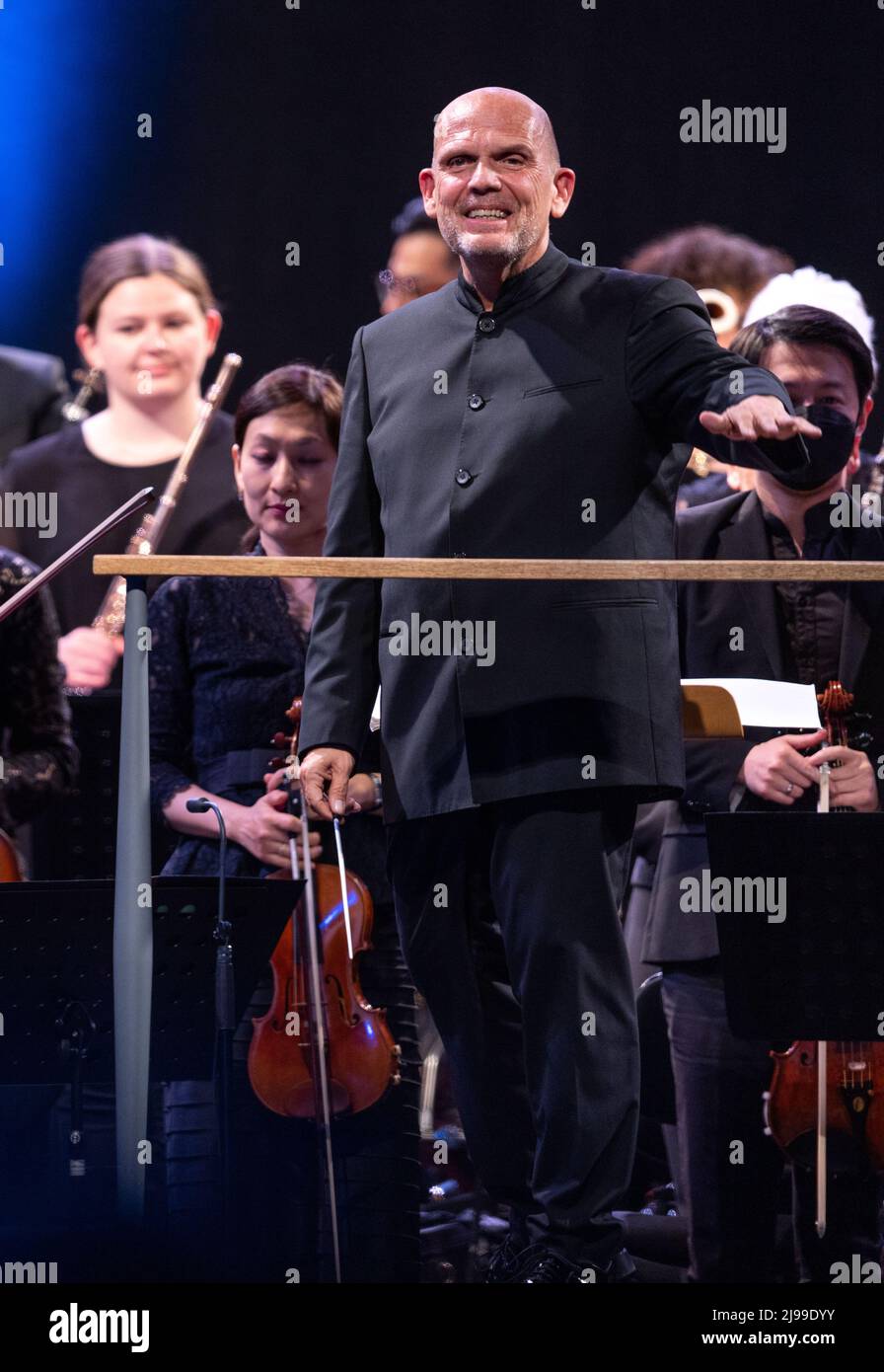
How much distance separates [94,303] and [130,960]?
1.97m

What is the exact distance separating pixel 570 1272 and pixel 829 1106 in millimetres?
718

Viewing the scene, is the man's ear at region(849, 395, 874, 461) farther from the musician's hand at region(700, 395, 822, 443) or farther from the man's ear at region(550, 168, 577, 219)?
the musician's hand at region(700, 395, 822, 443)

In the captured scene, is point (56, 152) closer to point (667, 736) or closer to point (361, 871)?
point (361, 871)

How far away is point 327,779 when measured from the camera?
98.9 inches

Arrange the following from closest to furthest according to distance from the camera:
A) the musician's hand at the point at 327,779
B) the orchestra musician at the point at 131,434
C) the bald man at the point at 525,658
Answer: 1. the bald man at the point at 525,658
2. the musician's hand at the point at 327,779
3. the orchestra musician at the point at 131,434

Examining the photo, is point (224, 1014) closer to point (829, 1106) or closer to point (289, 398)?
point (829, 1106)

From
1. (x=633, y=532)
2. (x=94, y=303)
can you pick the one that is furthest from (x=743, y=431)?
(x=94, y=303)

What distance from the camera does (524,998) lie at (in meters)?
2.35

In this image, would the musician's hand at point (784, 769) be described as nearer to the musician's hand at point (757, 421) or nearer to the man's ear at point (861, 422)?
the man's ear at point (861, 422)

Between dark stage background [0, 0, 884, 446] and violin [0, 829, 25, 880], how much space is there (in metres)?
1.28

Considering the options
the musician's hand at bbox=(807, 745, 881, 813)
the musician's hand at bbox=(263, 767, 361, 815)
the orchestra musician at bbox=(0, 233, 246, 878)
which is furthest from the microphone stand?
A: the orchestra musician at bbox=(0, 233, 246, 878)

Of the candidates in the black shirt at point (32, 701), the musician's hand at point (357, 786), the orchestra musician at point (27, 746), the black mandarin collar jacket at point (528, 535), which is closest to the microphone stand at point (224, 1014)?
the black mandarin collar jacket at point (528, 535)

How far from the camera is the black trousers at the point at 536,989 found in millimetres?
2273

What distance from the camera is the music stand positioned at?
2518mm
